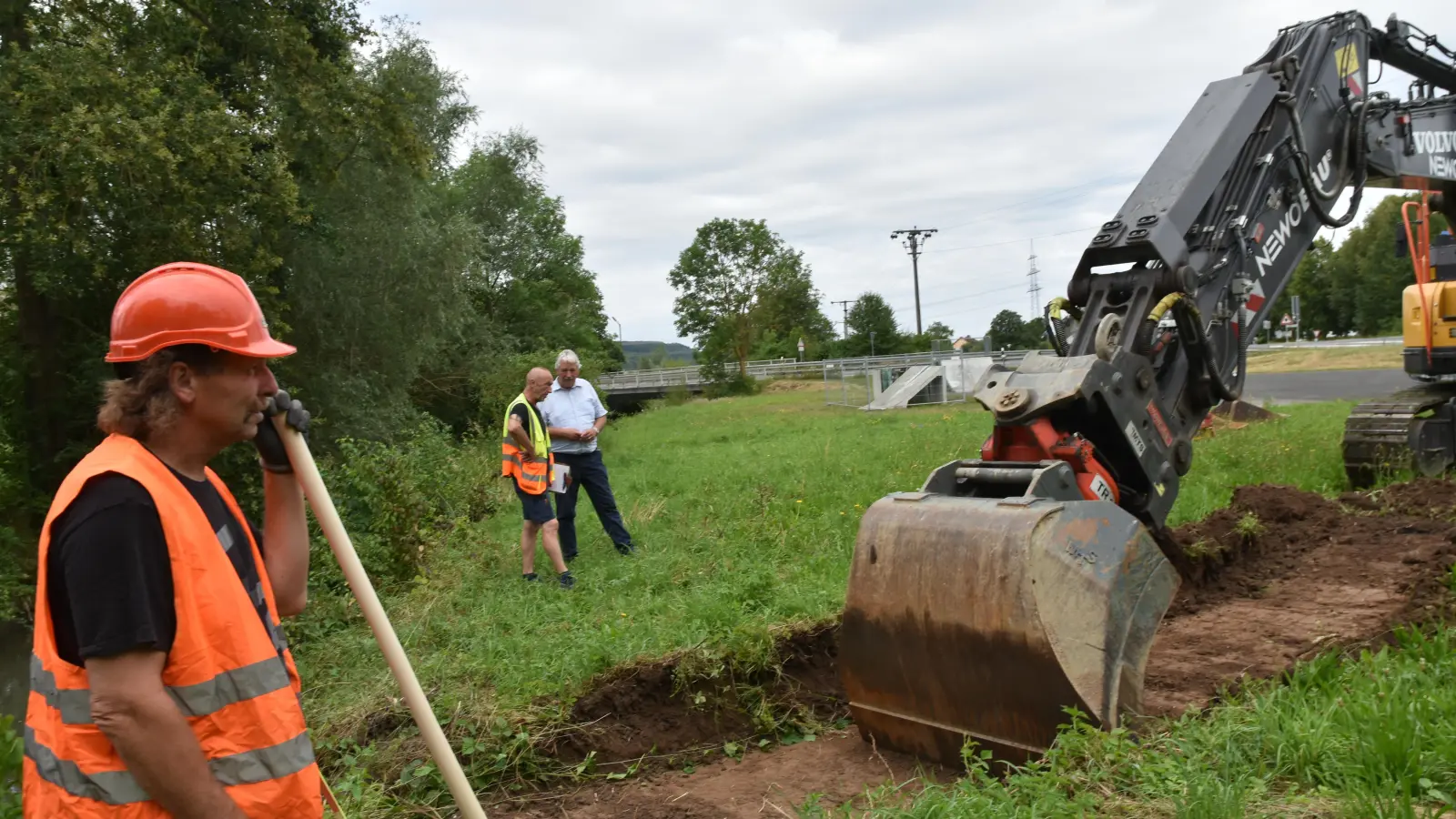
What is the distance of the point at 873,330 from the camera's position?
65250 millimetres

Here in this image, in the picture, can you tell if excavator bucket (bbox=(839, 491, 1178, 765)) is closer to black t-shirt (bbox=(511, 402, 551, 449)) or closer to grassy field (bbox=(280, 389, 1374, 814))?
grassy field (bbox=(280, 389, 1374, 814))

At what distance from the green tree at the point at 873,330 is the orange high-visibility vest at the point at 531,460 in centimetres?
5269

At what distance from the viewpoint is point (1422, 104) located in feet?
24.3

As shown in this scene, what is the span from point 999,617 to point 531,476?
4908mm

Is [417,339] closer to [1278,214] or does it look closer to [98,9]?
[98,9]

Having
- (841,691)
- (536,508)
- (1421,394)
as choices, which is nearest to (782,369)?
Answer: (1421,394)

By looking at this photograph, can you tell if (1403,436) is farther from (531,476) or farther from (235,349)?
(235,349)

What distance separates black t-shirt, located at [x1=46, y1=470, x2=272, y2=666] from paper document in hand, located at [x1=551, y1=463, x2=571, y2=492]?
6303mm

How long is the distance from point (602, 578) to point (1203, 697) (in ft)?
14.9

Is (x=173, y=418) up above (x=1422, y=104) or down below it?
below

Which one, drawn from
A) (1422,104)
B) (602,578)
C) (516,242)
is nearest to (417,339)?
(602,578)

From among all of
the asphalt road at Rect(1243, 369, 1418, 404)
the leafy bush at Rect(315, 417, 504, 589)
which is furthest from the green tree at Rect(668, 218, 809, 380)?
the leafy bush at Rect(315, 417, 504, 589)

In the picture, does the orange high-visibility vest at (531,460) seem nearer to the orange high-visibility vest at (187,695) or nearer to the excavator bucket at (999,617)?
the excavator bucket at (999,617)

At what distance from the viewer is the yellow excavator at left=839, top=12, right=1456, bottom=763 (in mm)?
3809
